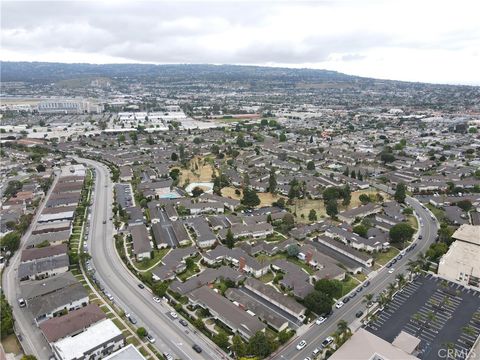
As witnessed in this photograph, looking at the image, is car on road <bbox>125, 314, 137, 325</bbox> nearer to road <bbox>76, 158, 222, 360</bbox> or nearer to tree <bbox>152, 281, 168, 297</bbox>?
road <bbox>76, 158, 222, 360</bbox>

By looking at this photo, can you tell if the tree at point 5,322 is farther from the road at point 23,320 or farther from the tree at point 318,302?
the tree at point 318,302

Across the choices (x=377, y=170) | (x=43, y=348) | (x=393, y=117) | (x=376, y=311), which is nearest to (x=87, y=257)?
(x=43, y=348)

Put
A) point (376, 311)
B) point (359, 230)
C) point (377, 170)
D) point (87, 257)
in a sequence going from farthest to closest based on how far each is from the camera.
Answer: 1. point (377, 170)
2. point (359, 230)
3. point (87, 257)
4. point (376, 311)

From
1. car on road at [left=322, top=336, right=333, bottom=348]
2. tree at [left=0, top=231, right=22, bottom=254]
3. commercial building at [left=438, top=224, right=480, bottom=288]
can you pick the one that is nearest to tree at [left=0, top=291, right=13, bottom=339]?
tree at [left=0, top=231, right=22, bottom=254]

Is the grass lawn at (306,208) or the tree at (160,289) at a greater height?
the grass lawn at (306,208)

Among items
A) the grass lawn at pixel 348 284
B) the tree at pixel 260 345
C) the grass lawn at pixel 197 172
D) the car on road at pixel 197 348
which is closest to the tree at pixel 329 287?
the grass lawn at pixel 348 284

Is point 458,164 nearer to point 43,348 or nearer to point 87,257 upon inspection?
point 87,257

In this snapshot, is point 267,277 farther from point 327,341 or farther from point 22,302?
point 22,302
